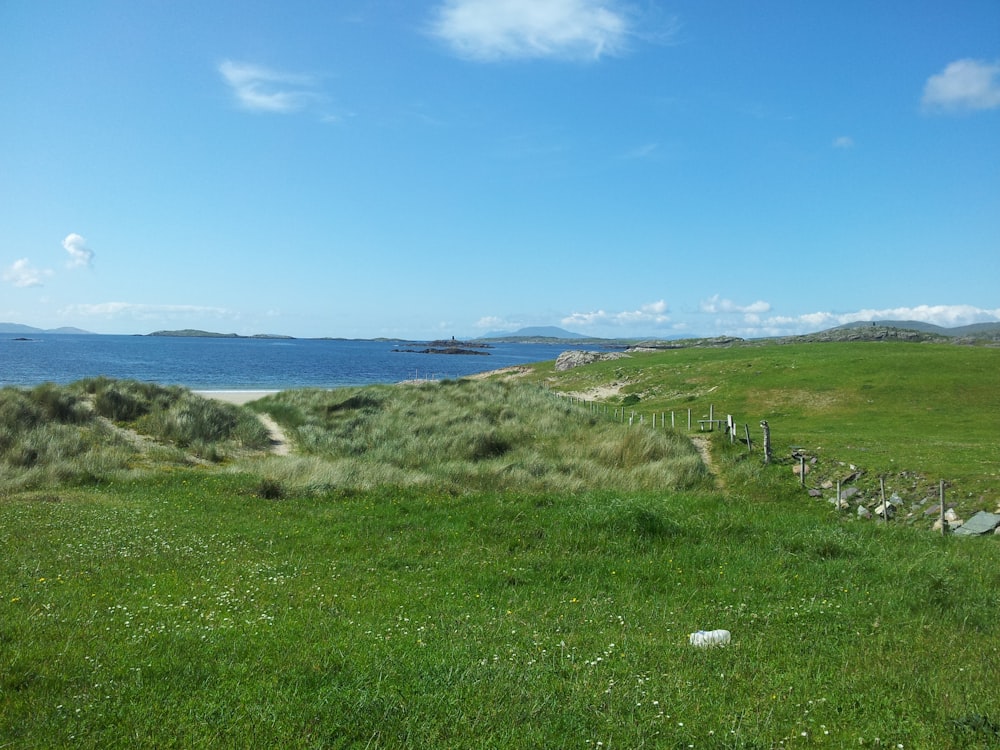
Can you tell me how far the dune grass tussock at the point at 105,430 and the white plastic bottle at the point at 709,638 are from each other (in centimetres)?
1626

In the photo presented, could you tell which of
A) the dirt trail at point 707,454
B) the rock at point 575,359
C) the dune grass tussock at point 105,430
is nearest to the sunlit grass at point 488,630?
the dune grass tussock at point 105,430

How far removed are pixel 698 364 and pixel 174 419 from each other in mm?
44746

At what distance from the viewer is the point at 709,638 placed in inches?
273

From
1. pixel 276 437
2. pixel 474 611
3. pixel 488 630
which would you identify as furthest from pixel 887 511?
pixel 276 437

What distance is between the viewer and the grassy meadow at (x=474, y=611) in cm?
505

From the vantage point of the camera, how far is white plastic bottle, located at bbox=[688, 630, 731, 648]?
679 centimetres

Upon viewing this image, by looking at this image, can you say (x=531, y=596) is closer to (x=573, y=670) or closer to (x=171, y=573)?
(x=573, y=670)

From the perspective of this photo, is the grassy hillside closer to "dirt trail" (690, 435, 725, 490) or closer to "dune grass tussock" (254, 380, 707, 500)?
"dirt trail" (690, 435, 725, 490)

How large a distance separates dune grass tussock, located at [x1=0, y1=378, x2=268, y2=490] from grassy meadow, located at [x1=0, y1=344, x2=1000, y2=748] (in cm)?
32

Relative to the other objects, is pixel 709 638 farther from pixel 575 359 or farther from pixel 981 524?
pixel 575 359

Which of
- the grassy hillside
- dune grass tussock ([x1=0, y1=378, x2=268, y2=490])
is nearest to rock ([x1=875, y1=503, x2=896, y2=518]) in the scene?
A: the grassy hillside

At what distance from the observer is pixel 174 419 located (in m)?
26.6

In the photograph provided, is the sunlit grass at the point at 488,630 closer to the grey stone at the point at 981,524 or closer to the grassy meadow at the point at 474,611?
the grassy meadow at the point at 474,611

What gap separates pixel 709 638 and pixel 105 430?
25.5 meters
